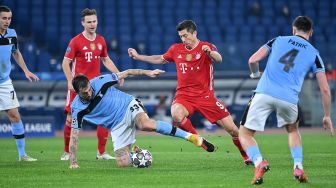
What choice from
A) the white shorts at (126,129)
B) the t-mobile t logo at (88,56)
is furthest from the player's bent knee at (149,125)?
the t-mobile t logo at (88,56)

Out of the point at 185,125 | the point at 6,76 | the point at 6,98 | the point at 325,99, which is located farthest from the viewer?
the point at 6,76

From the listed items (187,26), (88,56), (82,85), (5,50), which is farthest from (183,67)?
(5,50)

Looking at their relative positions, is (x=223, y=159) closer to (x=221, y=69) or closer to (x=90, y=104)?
(x=90, y=104)

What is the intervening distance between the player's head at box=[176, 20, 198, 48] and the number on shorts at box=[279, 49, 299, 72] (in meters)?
3.27

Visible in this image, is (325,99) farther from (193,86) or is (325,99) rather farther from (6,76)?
(6,76)

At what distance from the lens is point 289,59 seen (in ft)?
31.3

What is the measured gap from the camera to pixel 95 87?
11672mm

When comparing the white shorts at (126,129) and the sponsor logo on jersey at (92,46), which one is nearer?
the white shorts at (126,129)

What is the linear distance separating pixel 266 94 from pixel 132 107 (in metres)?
3.16

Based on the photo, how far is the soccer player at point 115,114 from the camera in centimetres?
1136

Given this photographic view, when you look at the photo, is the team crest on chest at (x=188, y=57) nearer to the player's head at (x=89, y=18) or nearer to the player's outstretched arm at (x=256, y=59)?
the player's head at (x=89, y=18)

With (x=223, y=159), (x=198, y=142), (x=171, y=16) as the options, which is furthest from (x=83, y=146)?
(x=171, y=16)

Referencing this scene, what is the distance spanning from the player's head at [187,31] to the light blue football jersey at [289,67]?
3132 mm

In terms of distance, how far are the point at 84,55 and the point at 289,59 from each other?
4956 millimetres
